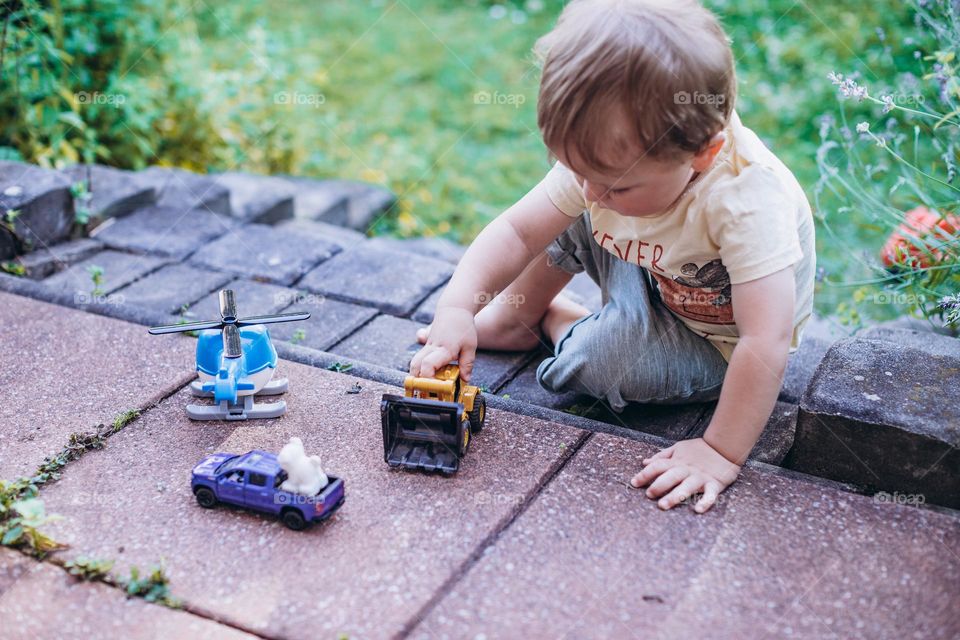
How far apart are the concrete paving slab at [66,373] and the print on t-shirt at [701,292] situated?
1257 millimetres

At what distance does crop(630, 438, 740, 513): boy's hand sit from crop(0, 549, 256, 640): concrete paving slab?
34.5 inches

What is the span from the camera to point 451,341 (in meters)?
2.18

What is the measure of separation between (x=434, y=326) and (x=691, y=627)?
0.94 m

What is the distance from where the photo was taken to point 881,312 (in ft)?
11.7

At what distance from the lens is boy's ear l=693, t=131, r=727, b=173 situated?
74.9 inches

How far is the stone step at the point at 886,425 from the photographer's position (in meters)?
1.93

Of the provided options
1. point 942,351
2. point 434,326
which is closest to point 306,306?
point 434,326

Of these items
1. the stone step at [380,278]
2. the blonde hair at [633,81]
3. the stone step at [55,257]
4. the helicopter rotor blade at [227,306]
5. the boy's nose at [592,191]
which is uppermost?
the blonde hair at [633,81]

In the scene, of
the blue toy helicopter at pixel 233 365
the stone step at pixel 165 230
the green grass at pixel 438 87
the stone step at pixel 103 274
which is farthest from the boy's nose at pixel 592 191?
the green grass at pixel 438 87

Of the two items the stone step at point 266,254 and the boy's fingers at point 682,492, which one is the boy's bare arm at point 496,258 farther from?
the stone step at point 266,254

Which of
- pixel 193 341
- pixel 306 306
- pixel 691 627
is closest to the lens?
pixel 691 627

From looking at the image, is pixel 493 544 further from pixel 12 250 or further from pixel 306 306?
pixel 12 250

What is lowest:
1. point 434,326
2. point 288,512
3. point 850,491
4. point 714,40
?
point 850,491

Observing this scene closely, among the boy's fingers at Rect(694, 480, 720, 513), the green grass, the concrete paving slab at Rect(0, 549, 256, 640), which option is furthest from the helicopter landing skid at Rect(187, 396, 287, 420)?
the green grass
